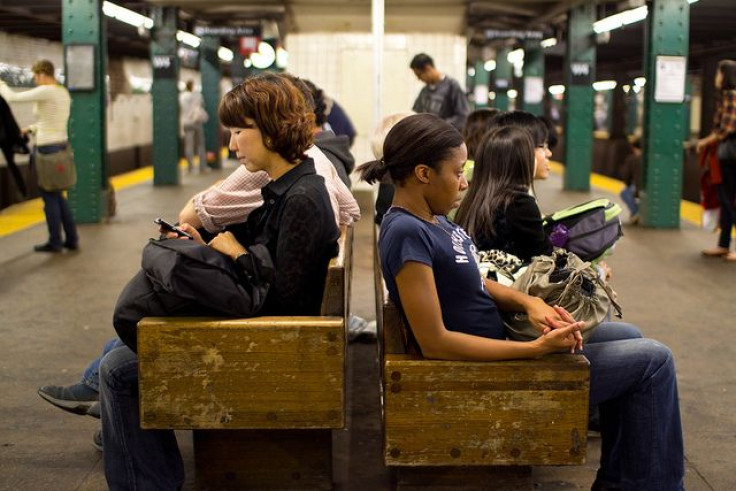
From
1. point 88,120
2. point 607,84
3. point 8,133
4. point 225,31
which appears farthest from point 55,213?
point 607,84

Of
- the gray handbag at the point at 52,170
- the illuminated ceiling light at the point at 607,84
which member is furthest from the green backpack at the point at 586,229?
the illuminated ceiling light at the point at 607,84

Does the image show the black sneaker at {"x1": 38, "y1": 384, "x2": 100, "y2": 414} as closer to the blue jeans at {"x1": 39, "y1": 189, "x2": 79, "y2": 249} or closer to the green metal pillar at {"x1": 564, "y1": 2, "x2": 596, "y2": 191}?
the blue jeans at {"x1": 39, "y1": 189, "x2": 79, "y2": 249}

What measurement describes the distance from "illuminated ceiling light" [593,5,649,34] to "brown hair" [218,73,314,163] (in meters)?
8.91

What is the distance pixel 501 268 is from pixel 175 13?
13395 mm

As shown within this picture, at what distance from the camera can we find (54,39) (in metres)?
22.3

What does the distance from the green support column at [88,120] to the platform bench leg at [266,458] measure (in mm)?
7824

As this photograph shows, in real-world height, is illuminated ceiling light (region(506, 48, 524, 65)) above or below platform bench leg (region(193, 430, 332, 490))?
above

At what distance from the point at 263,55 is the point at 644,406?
1701cm

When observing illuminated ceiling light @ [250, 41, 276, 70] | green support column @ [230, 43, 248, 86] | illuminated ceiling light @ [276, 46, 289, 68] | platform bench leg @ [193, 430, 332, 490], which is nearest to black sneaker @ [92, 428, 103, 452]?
platform bench leg @ [193, 430, 332, 490]

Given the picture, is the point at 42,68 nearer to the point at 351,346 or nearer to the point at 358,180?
the point at 351,346

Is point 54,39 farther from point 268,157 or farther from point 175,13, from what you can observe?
point 268,157

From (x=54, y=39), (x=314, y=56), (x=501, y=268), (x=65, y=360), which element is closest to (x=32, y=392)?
(x=65, y=360)

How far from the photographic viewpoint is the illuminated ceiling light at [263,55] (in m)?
18.9

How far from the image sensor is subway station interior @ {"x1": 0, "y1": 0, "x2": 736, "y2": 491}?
12.1 feet
